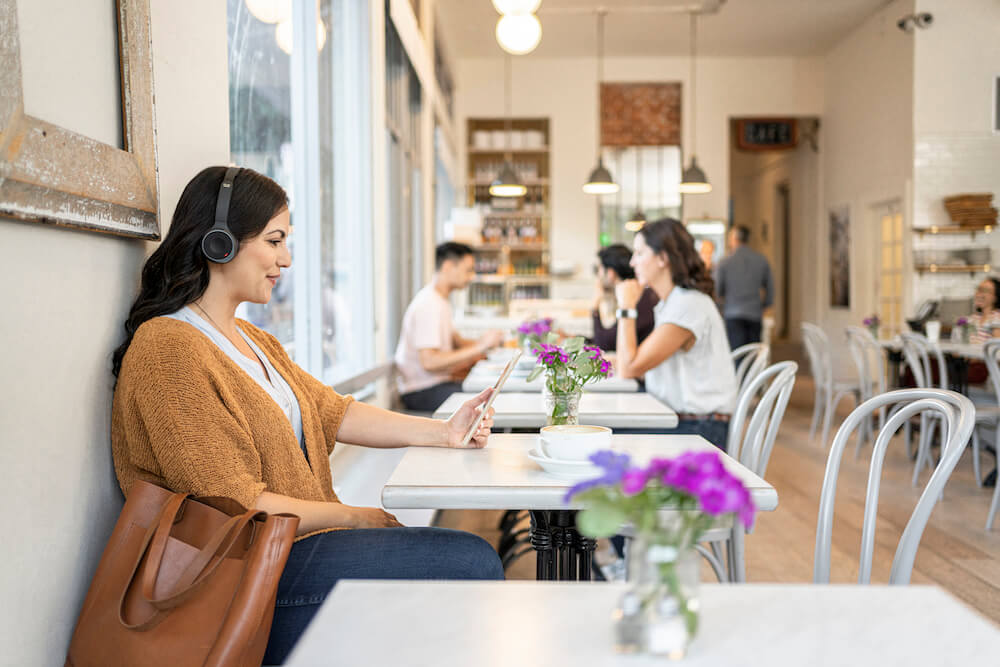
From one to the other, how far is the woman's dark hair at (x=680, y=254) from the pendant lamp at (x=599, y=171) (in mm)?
4578

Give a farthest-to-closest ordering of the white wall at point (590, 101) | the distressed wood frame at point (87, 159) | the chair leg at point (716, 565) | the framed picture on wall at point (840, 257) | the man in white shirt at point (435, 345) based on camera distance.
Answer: the white wall at point (590, 101)
the framed picture on wall at point (840, 257)
the man in white shirt at point (435, 345)
the chair leg at point (716, 565)
the distressed wood frame at point (87, 159)

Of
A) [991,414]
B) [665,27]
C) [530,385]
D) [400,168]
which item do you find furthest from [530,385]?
[665,27]

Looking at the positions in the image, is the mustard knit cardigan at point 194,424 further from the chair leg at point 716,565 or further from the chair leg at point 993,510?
the chair leg at point 993,510

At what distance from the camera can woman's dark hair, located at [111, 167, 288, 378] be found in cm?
155

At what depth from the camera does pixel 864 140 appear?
8891 millimetres

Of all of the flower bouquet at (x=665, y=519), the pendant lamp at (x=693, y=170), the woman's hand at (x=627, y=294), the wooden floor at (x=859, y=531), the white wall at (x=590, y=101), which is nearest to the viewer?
the flower bouquet at (x=665, y=519)

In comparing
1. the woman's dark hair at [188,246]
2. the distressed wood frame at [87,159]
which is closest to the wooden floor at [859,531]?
the woman's dark hair at [188,246]

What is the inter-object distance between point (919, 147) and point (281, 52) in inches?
268

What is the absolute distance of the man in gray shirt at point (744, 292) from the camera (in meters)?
7.96

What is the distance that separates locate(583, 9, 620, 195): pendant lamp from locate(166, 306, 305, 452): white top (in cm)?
623

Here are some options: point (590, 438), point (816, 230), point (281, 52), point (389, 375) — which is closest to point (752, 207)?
point (816, 230)

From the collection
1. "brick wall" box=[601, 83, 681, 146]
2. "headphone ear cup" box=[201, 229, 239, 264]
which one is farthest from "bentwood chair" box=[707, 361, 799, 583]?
"brick wall" box=[601, 83, 681, 146]

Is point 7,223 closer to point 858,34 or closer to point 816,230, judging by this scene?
point 858,34

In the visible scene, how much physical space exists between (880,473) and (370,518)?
103 cm
